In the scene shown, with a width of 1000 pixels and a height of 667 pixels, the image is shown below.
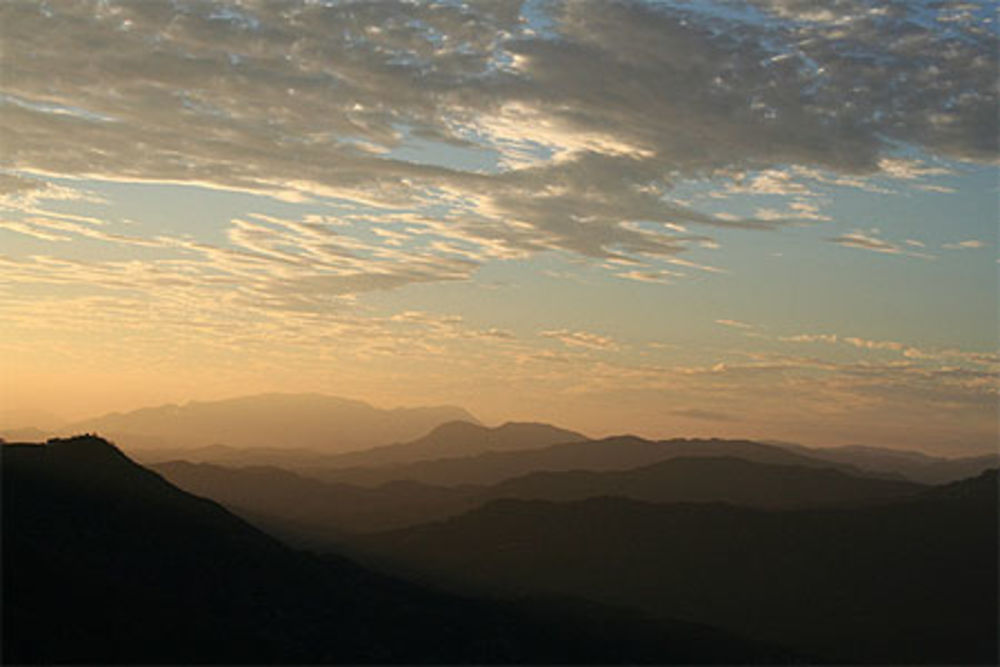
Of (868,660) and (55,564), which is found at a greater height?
(55,564)

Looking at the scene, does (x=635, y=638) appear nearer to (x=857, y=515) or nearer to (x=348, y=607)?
(x=348, y=607)

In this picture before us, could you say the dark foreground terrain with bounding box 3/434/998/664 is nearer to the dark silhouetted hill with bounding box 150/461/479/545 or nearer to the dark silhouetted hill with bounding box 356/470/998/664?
the dark silhouetted hill with bounding box 356/470/998/664

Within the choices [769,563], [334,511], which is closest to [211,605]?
[769,563]

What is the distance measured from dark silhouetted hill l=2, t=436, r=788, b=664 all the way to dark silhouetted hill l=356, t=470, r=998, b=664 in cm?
1785

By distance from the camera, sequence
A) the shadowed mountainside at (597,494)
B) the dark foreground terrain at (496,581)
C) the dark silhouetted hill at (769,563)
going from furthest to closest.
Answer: the shadowed mountainside at (597,494) → the dark silhouetted hill at (769,563) → the dark foreground terrain at (496,581)

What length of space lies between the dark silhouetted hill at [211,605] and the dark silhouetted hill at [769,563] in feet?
58.6

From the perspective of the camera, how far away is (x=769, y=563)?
100188 mm

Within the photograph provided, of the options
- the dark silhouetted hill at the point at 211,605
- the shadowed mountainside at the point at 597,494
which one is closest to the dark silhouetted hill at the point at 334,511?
the shadowed mountainside at the point at 597,494

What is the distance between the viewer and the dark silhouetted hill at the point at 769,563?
7494 centimetres

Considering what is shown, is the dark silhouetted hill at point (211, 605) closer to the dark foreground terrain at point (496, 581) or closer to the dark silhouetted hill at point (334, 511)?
the dark foreground terrain at point (496, 581)

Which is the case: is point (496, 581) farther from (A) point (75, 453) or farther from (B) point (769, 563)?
(A) point (75, 453)

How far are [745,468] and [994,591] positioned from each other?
116220 millimetres

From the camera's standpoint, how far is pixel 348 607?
6400 cm

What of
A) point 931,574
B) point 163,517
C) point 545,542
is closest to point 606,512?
point 545,542
